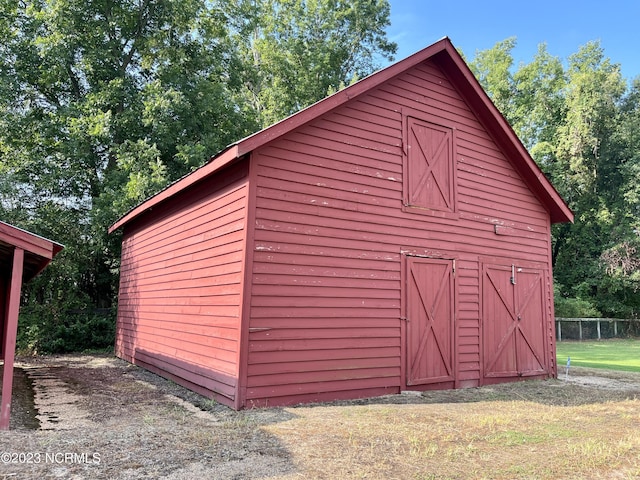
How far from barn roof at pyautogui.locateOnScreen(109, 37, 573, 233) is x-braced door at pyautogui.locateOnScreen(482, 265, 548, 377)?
176 cm

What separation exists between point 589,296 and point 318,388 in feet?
90.8

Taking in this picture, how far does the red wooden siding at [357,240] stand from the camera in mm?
6363

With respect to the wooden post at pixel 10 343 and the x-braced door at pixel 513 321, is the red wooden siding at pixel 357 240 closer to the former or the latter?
the x-braced door at pixel 513 321

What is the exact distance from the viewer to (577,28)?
109ft

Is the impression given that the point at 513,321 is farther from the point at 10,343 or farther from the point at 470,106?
the point at 10,343

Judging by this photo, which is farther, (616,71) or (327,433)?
(616,71)

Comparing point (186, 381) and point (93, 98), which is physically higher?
point (93, 98)

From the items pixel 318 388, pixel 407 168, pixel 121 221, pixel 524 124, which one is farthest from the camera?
pixel 524 124

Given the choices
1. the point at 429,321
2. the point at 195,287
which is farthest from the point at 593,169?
the point at 195,287

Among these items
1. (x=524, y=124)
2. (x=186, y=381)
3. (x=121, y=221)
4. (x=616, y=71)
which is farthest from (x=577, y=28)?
(x=186, y=381)

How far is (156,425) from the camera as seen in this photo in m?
5.21

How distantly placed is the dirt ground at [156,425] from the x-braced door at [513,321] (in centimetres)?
43

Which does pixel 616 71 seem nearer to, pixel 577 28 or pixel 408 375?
pixel 577 28

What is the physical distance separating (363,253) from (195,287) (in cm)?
275
